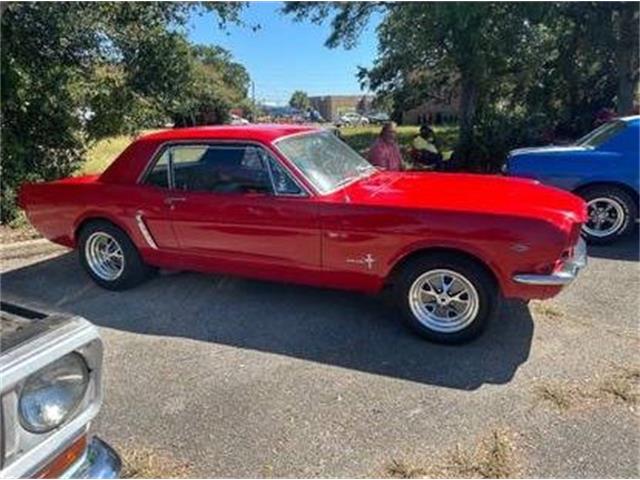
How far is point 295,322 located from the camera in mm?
4547

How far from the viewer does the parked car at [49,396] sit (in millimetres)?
1456

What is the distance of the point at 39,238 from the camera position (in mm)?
7410

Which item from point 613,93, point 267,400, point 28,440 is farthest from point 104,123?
point 613,93

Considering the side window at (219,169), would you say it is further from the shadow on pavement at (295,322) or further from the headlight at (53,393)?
A: the headlight at (53,393)

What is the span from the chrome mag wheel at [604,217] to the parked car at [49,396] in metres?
6.01

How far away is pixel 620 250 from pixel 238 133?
170 inches

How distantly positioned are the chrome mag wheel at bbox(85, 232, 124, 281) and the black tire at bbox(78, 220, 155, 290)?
2cm

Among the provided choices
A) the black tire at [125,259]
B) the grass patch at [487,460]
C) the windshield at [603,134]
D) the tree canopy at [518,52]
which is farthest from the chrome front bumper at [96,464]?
the tree canopy at [518,52]

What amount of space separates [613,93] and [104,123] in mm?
13950

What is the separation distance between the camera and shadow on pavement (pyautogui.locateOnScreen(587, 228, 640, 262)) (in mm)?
6129

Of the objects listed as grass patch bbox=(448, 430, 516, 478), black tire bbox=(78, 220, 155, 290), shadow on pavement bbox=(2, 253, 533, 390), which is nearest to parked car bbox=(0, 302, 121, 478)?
grass patch bbox=(448, 430, 516, 478)

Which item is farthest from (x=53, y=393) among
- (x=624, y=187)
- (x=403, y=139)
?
(x=403, y=139)

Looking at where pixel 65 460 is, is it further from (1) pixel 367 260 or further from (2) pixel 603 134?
(2) pixel 603 134

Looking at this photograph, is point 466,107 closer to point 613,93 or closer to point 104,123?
point 613,93
